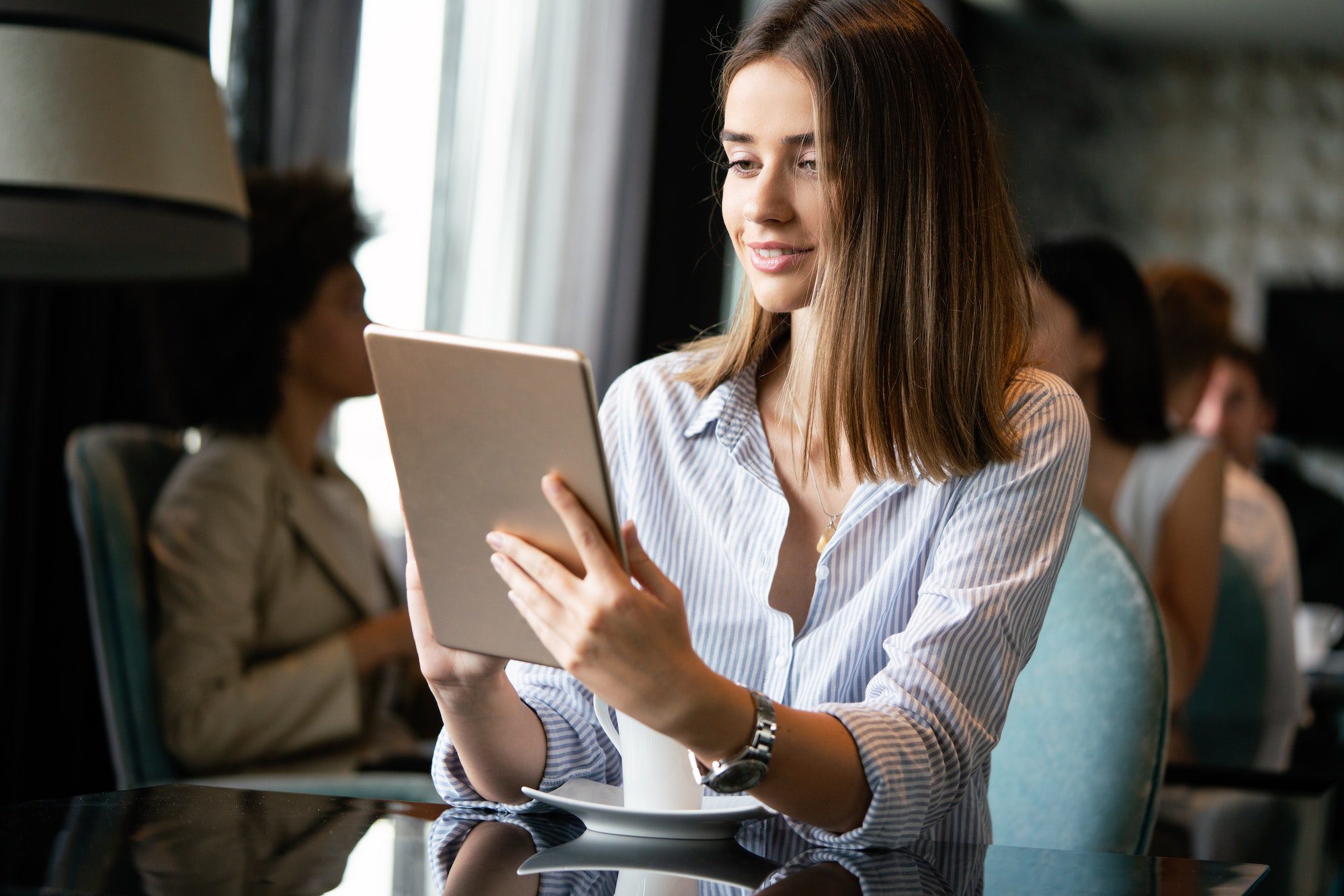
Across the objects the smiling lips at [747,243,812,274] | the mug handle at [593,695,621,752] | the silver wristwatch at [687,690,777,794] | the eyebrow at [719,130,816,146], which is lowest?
the mug handle at [593,695,621,752]

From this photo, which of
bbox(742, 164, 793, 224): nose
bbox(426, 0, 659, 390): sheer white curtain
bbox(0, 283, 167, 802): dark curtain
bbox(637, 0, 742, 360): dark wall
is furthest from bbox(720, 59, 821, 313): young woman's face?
bbox(637, 0, 742, 360): dark wall

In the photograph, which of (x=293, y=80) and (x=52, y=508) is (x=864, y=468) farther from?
(x=293, y=80)

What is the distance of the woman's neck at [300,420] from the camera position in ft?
7.04

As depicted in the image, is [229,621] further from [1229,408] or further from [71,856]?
[1229,408]

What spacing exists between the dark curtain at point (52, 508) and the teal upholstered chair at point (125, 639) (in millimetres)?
575

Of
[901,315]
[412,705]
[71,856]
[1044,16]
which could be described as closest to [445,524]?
[71,856]

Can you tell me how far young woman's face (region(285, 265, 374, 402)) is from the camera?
217 cm

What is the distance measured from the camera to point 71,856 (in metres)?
0.74

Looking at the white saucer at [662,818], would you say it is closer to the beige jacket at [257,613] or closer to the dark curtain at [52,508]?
the beige jacket at [257,613]

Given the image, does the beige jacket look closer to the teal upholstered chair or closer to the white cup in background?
the teal upholstered chair

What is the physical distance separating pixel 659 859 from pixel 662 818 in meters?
0.05

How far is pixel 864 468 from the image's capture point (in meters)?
1.08

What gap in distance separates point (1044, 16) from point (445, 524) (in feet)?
21.7

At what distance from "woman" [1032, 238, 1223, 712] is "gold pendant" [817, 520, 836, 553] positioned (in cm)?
102
